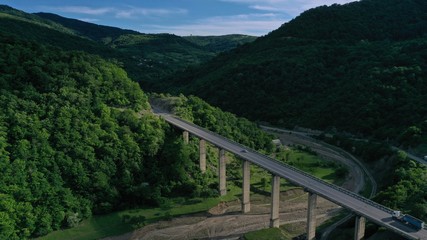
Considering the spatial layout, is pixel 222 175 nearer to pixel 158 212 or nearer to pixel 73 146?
pixel 158 212

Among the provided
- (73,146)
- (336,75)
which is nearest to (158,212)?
(73,146)

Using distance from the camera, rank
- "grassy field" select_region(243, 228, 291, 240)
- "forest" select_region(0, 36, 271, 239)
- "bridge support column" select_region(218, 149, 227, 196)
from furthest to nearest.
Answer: "bridge support column" select_region(218, 149, 227, 196) < "forest" select_region(0, 36, 271, 239) < "grassy field" select_region(243, 228, 291, 240)

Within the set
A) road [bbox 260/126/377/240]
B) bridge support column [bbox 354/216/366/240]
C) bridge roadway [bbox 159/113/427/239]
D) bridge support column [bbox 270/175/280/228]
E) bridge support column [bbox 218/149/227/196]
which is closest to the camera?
bridge roadway [bbox 159/113/427/239]

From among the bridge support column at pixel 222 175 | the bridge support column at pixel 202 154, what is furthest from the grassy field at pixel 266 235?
the bridge support column at pixel 202 154

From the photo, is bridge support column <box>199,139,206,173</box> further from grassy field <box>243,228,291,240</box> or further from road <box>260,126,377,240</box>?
road <box>260,126,377,240</box>

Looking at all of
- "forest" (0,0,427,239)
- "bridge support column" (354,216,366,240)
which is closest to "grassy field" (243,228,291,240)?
"bridge support column" (354,216,366,240)
